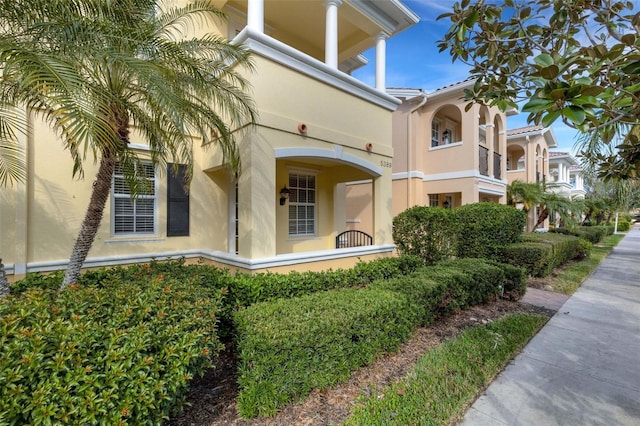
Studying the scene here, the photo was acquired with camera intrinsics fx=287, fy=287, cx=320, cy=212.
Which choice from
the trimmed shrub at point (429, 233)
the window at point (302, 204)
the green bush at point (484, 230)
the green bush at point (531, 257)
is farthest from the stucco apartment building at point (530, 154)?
the window at point (302, 204)

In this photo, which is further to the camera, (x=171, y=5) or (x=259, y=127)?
(x=171, y=5)

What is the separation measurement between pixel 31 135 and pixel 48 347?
5.32 meters

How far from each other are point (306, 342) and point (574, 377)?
3693 millimetres

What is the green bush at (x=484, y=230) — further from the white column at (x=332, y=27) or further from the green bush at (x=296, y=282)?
the white column at (x=332, y=27)

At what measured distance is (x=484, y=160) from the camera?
14.0 metres

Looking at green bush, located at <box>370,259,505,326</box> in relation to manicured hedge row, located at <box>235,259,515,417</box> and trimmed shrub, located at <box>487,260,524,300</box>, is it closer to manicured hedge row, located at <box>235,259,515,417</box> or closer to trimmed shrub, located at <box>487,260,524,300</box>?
manicured hedge row, located at <box>235,259,515,417</box>

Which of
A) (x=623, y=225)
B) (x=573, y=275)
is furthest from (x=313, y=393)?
(x=623, y=225)

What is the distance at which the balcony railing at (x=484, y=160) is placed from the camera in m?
13.7

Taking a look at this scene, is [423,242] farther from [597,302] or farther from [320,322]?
[320,322]

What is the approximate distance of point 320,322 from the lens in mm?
3588

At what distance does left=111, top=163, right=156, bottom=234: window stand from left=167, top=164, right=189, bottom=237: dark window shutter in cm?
35

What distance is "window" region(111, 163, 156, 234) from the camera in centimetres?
649

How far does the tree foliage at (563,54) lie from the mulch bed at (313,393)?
134 inches

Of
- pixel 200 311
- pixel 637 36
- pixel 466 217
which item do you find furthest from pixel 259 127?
pixel 466 217
